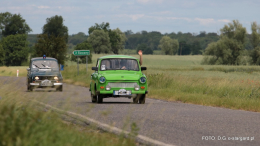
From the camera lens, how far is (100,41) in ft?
462

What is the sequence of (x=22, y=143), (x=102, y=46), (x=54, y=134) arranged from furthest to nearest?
(x=102, y=46) < (x=54, y=134) < (x=22, y=143)

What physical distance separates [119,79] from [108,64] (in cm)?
145

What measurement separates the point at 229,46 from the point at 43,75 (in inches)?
2691

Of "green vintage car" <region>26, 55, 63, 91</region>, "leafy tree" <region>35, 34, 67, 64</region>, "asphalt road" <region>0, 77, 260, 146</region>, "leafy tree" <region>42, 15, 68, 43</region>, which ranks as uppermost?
"leafy tree" <region>42, 15, 68, 43</region>

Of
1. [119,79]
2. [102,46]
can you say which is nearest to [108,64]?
[119,79]

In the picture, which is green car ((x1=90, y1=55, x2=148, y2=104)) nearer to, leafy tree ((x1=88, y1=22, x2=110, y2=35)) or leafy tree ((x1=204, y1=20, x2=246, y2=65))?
leafy tree ((x1=204, y1=20, x2=246, y2=65))

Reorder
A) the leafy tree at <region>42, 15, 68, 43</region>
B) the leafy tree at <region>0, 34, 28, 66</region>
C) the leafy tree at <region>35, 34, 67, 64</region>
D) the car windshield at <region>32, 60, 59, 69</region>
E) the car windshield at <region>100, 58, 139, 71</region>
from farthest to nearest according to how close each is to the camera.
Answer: the leafy tree at <region>42, 15, 68, 43</region> → the leafy tree at <region>0, 34, 28, 66</region> → the leafy tree at <region>35, 34, 67, 64</region> → the car windshield at <region>32, 60, 59, 69</region> → the car windshield at <region>100, 58, 139, 71</region>

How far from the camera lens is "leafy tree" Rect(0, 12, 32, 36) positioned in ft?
435

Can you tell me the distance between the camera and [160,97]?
20812 mm

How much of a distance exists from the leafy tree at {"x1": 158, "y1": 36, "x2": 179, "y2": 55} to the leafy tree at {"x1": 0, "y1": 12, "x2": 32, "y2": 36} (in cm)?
5499

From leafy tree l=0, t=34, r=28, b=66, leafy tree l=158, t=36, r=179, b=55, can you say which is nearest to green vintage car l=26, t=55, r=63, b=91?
leafy tree l=0, t=34, r=28, b=66

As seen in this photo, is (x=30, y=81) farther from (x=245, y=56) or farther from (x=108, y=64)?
(x=245, y=56)

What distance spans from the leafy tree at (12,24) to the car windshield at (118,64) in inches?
4677

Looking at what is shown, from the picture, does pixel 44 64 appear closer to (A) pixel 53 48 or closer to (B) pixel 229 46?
(A) pixel 53 48
